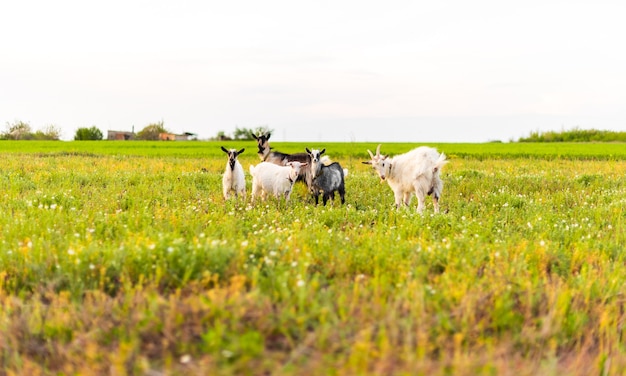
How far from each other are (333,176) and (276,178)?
135 cm

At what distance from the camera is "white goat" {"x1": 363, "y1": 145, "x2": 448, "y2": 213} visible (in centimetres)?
1219

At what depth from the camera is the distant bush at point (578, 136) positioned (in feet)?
215

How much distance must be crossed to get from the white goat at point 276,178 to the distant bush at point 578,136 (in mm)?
61655

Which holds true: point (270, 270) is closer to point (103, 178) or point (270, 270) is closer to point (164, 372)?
point (164, 372)

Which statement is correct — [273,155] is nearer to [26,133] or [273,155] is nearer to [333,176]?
[333,176]

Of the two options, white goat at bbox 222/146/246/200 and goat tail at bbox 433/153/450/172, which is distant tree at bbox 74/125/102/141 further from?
goat tail at bbox 433/153/450/172

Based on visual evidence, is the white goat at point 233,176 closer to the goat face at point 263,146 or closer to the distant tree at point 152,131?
the goat face at point 263,146

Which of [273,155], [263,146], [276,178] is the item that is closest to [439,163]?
[276,178]

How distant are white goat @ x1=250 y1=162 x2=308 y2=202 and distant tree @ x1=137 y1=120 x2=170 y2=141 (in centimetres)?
7287

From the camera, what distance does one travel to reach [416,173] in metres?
12.2

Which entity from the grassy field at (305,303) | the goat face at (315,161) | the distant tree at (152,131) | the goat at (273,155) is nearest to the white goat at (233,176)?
the goat face at (315,161)

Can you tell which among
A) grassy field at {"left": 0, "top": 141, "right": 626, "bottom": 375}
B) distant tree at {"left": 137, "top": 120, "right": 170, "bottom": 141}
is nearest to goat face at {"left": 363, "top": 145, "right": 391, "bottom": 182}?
grassy field at {"left": 0, "top": 141, "right": 626, "bottom": 375}

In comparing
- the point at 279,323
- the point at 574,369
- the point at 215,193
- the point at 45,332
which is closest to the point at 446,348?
the point at 574,369

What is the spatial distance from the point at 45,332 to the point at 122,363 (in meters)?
1.05
